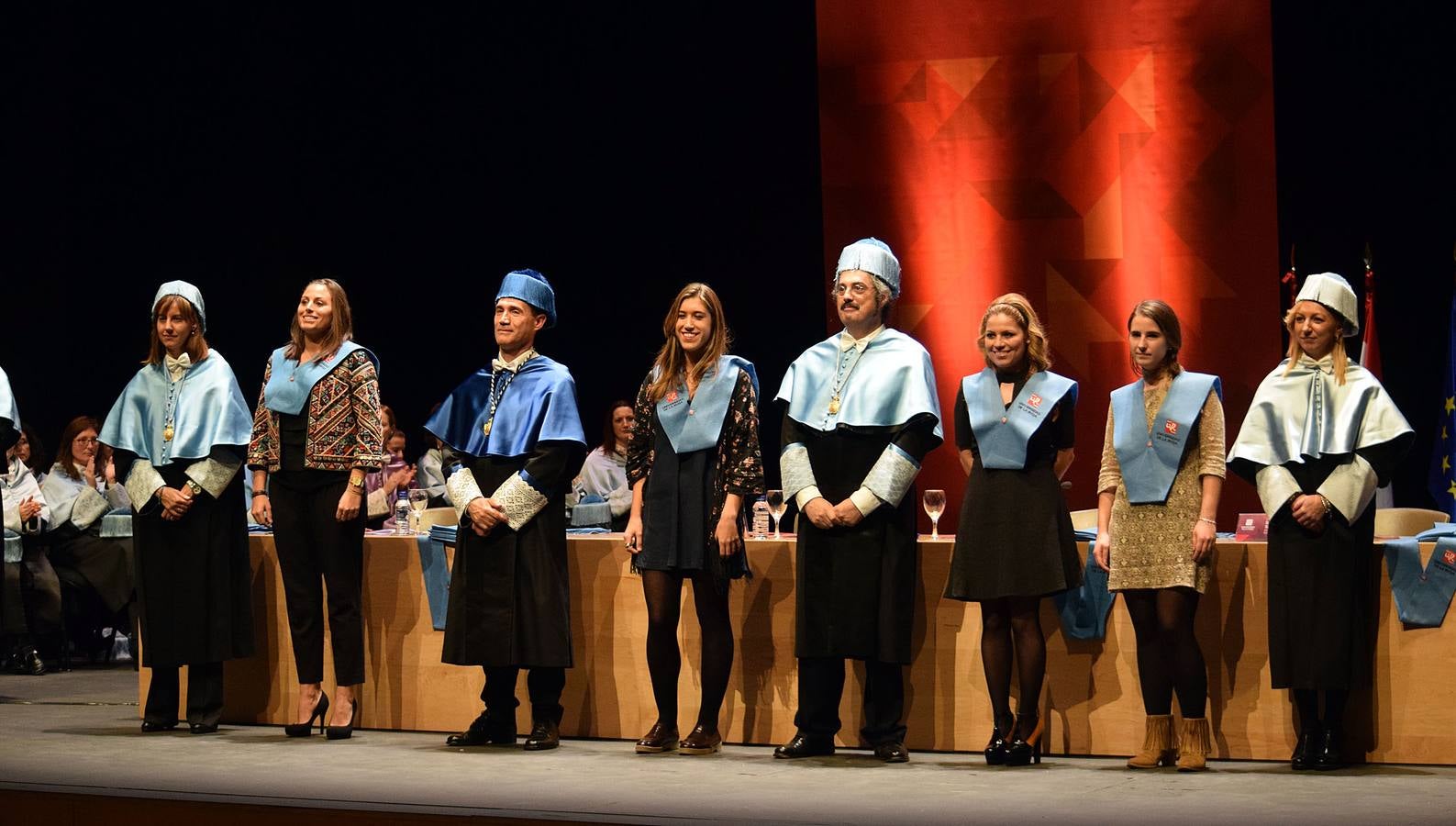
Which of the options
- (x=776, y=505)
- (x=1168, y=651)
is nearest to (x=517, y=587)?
(x=776, y=505)

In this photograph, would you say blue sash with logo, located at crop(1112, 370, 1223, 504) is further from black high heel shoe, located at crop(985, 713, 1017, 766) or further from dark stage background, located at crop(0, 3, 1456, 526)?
dark stage background, located at crop(0, 3, 1456, 526)

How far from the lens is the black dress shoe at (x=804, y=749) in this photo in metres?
4.60

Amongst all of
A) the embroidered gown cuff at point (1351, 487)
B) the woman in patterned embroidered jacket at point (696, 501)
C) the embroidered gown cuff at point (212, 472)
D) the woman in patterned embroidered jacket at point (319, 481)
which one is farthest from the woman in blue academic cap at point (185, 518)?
the embroidered gown cuff at point (1351, 487)

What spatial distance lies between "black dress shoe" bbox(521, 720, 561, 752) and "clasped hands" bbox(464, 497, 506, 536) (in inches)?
23.6

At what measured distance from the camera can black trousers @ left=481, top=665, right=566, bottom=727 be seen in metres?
4.92

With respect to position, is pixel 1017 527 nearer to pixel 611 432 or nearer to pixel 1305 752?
pixel 1305 752

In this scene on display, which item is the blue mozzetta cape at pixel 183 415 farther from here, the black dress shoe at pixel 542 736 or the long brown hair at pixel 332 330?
the black dress shoe at pixel 542 736

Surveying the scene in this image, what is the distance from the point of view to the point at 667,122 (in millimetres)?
9430

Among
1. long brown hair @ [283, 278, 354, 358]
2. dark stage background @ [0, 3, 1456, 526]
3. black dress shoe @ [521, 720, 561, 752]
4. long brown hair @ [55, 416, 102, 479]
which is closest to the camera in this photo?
black dress shoe @ [521, 720, 561, 752]

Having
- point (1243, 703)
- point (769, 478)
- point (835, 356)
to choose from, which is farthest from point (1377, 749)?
point (769, 478)

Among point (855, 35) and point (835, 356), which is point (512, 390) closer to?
point (835, 356)

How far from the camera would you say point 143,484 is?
531cm

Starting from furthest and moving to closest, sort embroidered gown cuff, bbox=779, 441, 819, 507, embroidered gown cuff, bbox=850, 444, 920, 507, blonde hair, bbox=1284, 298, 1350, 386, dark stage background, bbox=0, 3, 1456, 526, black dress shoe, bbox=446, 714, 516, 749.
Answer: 1. dark stage background, bbox=0, 3, 1456, 526
2. black dress shoe, bbox=446, 714, 516, 749
3. embroidered gown cuff, bbox=779, 441, 819, 507
4. embroidered gown cuff, bbox=850, 444, 920, 507
5. blonde hair, bbox=1284, 298, 1350, 386

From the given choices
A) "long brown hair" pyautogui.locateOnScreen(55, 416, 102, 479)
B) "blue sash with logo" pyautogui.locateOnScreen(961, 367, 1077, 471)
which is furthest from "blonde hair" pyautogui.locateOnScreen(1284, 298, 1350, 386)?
"long brown hair" pyautogui.locateOnScreen(55, 416, 102, 479)
